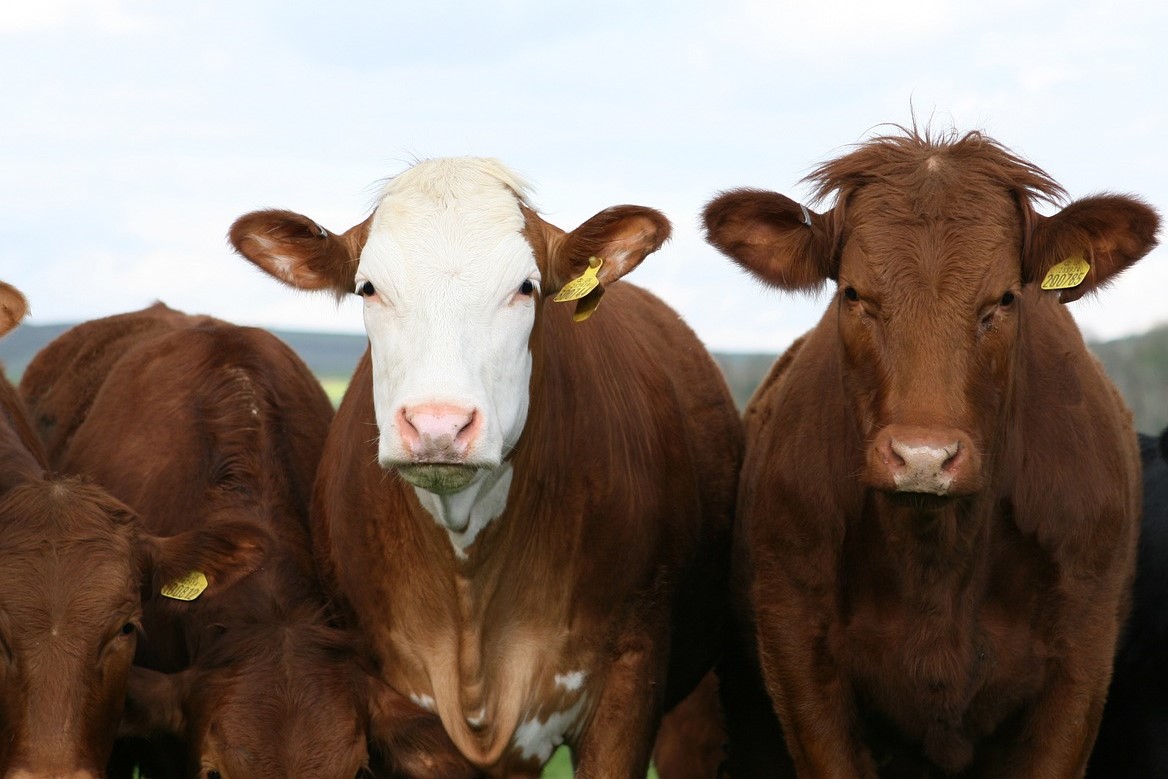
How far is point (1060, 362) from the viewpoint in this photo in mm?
6074

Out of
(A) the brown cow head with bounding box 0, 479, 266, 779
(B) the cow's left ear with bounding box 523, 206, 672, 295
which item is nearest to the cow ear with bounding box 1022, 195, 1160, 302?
(B) the cow's left ear with bounding box 523, 206, 672, 295

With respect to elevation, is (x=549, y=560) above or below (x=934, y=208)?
below

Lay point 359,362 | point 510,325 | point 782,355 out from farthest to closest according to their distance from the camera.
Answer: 1. point 782,355
2. point 359,362
3. point 510,325

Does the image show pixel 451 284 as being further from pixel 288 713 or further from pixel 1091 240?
pixel 1091 240

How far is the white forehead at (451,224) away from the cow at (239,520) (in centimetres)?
147

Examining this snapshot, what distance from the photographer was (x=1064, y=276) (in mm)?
5613

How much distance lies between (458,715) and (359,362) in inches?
63.4

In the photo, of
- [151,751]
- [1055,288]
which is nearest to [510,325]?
[1055,288]

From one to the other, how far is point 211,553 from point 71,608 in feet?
2.22

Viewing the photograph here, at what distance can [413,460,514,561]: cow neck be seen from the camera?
574 centimetres

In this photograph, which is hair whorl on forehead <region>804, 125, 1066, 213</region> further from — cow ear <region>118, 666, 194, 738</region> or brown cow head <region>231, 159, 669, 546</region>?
cow ear <region>118, 666, 194, 738</region>

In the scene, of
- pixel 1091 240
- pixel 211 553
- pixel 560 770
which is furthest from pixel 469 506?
→ pixel 560 770

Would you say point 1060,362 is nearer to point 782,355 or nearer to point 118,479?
point 782,355

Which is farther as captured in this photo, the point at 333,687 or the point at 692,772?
the point at 692,772
